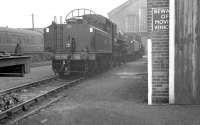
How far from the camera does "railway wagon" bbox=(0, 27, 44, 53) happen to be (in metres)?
25.1

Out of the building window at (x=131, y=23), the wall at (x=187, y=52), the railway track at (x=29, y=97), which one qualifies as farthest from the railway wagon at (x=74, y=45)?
the building window at (x=131, y=23)

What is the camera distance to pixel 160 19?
7758mm

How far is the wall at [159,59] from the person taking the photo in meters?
7.73

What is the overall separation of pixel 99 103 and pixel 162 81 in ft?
6.22

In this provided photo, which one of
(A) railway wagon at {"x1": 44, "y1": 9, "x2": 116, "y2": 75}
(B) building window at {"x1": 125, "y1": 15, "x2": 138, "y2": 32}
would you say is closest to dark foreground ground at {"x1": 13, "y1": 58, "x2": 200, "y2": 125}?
(A) railway wagon at {"x1": 44, "y1": 9, "x2": 116, "y2": 75}

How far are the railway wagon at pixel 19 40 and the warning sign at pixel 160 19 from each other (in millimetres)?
19560

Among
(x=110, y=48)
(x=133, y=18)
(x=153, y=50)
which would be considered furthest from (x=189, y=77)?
(x=133, y=18)

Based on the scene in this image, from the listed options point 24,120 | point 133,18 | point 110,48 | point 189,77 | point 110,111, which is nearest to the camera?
point 24,120

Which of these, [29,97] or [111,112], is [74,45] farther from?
[111,112]

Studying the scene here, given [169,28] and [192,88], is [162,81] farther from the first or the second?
[169,28]

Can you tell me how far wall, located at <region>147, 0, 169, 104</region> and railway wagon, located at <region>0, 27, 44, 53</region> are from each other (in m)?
19.5

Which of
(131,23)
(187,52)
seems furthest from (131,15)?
(187,52)

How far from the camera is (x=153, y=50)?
7789 millimetres

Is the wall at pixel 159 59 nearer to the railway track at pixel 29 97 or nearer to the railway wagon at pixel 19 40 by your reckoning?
the railway track at pixel 29 97
